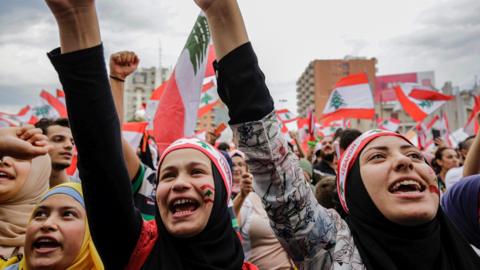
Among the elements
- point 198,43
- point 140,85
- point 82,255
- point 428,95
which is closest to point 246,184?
point 198,43

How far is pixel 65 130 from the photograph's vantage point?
11.0ft

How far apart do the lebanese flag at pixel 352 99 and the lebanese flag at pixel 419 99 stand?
1972mm

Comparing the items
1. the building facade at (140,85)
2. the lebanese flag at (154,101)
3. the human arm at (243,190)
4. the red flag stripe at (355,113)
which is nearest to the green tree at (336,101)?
the red flag stripe at (355,113)

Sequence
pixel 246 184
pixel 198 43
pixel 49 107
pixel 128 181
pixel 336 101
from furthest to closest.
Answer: pixel 49 107, pixel 336 101, pixel 246 184, pixel 198 43, pixel 128 181

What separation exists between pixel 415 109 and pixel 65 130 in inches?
326

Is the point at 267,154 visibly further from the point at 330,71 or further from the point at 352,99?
the point at 330,71

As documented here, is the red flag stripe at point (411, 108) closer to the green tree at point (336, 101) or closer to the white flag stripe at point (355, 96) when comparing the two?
the white flag stripe at point (355, 96)

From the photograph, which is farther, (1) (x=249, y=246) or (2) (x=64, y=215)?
(1) (x=249, y=246)

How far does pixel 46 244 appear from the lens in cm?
180

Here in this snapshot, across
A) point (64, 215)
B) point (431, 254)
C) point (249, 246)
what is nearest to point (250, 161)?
point (431, 254)

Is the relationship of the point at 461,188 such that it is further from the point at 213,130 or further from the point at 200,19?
the point at 213,130

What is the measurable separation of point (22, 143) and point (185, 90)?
1.38m

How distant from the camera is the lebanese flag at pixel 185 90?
2.78 meters

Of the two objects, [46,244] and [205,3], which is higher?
[205,3]
